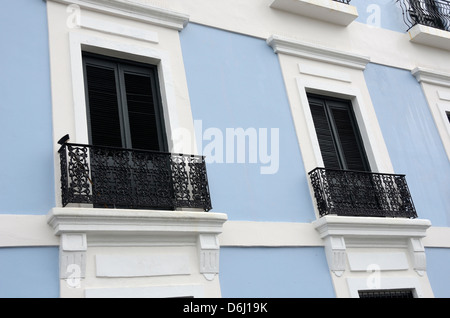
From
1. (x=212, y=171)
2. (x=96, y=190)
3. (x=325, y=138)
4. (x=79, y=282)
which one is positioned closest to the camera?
(x=79, y=282)

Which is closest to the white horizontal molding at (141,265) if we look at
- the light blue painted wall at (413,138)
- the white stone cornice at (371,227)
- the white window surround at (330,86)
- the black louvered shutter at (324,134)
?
the white stone cornice at (371,227)

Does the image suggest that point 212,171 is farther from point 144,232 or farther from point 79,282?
point 79,282

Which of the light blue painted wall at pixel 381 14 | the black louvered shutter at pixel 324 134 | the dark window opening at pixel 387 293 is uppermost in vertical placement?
the light blue painted wall at pixel 381 14

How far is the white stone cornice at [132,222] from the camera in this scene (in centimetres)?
558

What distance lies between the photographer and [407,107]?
9.54 m

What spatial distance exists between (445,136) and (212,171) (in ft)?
15.8

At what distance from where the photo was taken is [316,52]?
349 inches

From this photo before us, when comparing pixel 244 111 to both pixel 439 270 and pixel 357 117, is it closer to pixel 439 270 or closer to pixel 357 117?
pixel 357 117

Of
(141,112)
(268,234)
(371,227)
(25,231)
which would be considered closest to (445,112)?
(371,227)

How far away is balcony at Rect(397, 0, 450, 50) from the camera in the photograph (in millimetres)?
10367

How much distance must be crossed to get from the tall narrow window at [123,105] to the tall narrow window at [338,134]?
268 cm

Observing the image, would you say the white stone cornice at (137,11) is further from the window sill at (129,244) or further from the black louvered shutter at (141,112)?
the window sill at (129,244)
